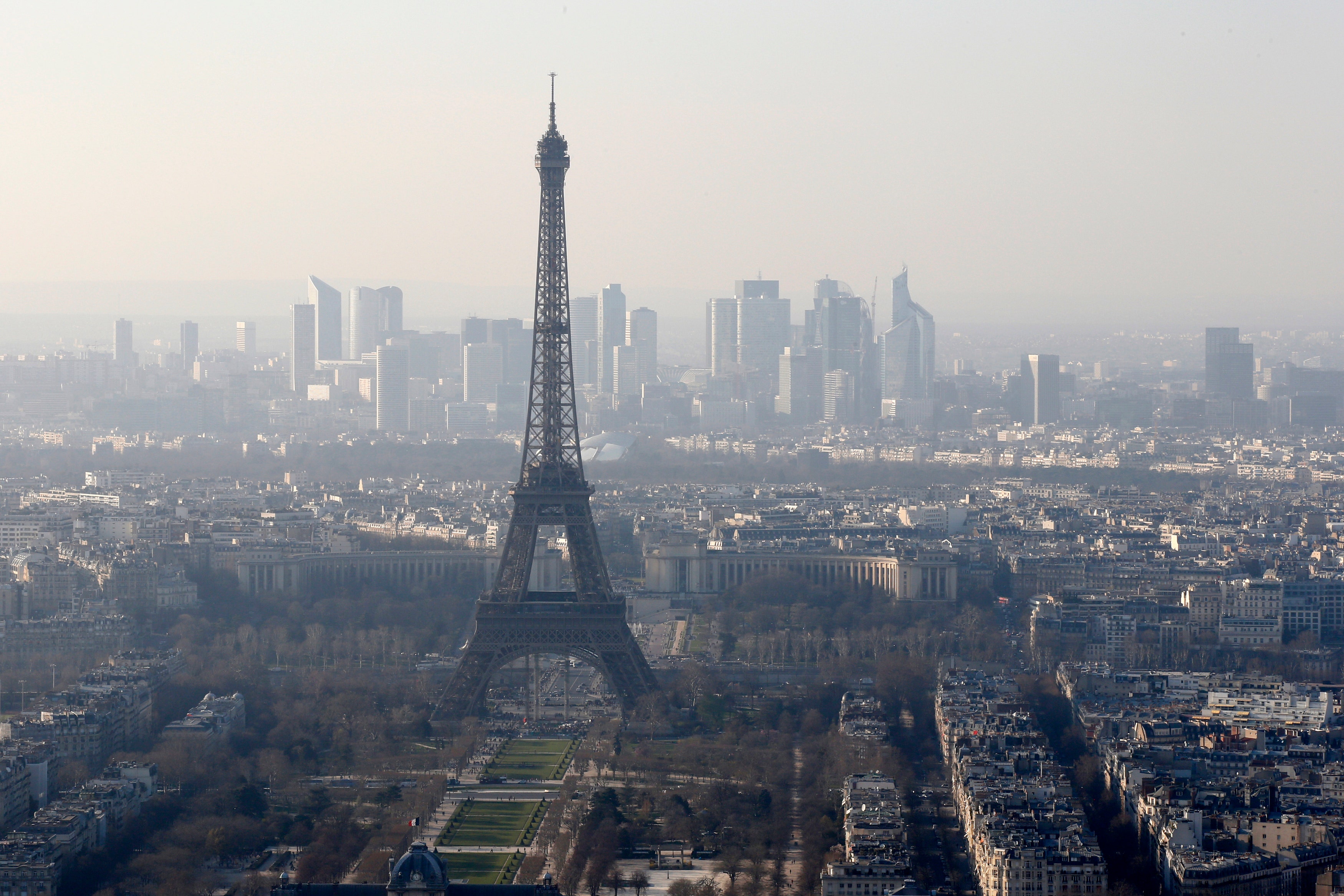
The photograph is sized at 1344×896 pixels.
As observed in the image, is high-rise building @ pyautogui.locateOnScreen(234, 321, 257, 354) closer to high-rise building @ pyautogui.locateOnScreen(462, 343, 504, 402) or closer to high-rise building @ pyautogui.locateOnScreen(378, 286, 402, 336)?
high-rise building @ pyautogui.locateOnScreen(378, 286, 402, 336)

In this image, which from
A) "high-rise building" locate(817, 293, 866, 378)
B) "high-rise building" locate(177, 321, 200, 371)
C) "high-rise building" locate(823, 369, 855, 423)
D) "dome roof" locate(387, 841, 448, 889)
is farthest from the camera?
"high-rise building" locate(177, 321, 200, 371)

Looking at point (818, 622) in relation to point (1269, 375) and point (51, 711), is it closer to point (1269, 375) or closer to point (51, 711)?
point (51, 711)

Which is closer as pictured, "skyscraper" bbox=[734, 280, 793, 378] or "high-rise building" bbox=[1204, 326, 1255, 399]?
"high-rise building" bbox=[1204, 326, 1255, 399]

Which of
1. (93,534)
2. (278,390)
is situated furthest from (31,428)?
(93,534)

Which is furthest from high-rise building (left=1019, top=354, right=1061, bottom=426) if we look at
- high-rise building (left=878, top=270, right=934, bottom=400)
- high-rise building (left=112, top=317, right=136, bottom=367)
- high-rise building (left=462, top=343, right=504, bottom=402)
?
high-rise building (left=112, top=317, right=136, bottom=367)

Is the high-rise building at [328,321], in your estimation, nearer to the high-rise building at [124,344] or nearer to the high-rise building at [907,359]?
the high-rise building at [124,344]

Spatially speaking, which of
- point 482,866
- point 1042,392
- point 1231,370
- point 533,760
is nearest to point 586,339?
point 1042,392

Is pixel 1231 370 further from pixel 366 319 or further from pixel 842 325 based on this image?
pixel 366 319
